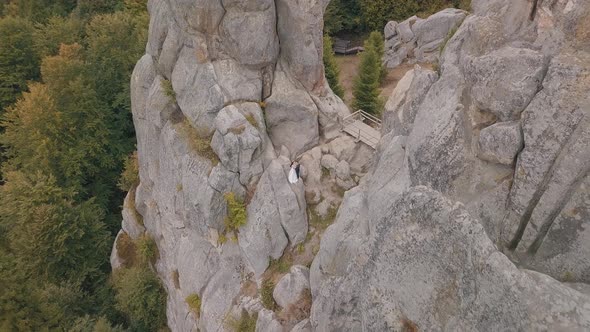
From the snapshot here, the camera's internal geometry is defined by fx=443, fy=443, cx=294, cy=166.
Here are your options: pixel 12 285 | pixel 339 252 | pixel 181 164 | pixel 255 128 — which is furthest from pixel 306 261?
pixel 12 285

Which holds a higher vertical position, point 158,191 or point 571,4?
point 571,4

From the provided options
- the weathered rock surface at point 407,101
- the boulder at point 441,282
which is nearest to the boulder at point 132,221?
the weathered rock surface at point 407,101

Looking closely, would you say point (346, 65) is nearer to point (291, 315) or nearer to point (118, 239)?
point (118, 239)

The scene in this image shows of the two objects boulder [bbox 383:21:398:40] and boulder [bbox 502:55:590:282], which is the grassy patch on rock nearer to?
boulder [bbox 502:55:590:282]

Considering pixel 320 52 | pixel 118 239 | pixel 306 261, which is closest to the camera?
pixel 306 261

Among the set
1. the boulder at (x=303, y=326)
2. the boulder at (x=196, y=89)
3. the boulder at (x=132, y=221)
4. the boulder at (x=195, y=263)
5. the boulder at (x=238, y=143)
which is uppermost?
the boulder at (x=196, y=89)

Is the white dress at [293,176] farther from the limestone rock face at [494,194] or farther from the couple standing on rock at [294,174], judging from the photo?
the limestone rock face at [494,194]
